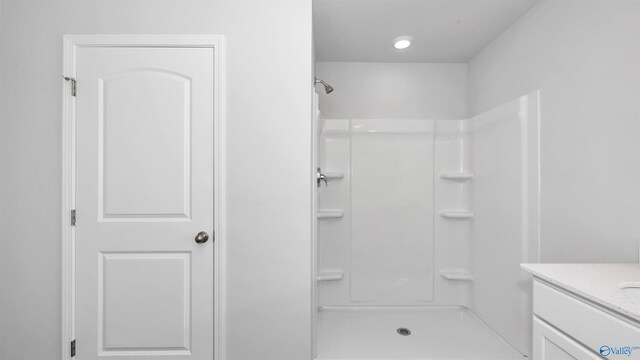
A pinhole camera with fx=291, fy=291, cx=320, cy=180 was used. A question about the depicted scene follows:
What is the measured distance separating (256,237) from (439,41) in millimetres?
2047

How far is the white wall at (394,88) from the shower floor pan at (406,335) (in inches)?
69.5

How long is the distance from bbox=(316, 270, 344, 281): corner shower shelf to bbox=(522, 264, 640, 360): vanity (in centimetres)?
158

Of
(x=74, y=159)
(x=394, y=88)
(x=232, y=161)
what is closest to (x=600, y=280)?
(x=232, y=161)

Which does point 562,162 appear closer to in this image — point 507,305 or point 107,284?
point 507,305

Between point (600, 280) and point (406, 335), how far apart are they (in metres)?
1.42

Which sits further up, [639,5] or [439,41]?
[439,41]

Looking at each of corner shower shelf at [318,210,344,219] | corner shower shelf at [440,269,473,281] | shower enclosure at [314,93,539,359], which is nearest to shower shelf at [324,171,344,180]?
shower enclosure at [314,93,539,359]

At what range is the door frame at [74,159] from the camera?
163 centimetres

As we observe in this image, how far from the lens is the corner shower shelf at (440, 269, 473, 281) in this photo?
8.41ft

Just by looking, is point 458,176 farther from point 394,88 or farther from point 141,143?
point 141,143

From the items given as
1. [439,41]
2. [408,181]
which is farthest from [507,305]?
[439,41]

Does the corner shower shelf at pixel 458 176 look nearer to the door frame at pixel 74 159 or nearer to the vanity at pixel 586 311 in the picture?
the vanity at pixel 586 311

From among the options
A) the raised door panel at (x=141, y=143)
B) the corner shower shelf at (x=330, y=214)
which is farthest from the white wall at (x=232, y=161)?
the corner shower shelf at (x=330, y=214)

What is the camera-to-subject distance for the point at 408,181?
2.65 meters
